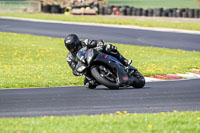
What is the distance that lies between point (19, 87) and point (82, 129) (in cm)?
646

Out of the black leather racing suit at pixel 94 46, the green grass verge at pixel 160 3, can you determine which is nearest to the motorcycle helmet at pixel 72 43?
the black leather racing suit at pixel 94 46

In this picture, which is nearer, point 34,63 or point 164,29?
point 34,63

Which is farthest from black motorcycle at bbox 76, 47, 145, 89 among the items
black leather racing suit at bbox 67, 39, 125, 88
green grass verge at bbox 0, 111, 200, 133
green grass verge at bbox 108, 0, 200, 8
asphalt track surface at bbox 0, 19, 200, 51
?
green grass verge at bbox 108, 0, 200, 8

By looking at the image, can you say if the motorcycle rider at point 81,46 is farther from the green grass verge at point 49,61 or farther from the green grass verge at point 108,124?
the green grass verge at point 108,124

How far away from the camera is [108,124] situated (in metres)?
7.17

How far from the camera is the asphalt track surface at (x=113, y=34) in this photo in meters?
26.4

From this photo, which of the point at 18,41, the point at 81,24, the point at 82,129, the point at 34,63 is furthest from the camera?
the point at 81,24

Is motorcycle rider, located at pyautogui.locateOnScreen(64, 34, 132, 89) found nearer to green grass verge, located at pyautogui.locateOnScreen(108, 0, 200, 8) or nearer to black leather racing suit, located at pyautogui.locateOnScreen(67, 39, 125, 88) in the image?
black leather racing suit, located at pyautogui.locateOnScreen(67, 39, 125, 88)

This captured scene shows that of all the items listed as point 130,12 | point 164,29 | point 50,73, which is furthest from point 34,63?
point 130,12

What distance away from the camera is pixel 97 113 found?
845cm

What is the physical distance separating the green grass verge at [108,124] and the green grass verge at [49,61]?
5.70m

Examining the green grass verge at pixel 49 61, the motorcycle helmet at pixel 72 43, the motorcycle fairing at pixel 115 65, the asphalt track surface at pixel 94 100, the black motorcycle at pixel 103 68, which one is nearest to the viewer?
the asphalt track surface at pixel 94 100

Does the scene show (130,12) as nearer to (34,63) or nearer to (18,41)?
(18,41)

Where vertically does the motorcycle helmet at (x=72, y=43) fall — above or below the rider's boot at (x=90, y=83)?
above
